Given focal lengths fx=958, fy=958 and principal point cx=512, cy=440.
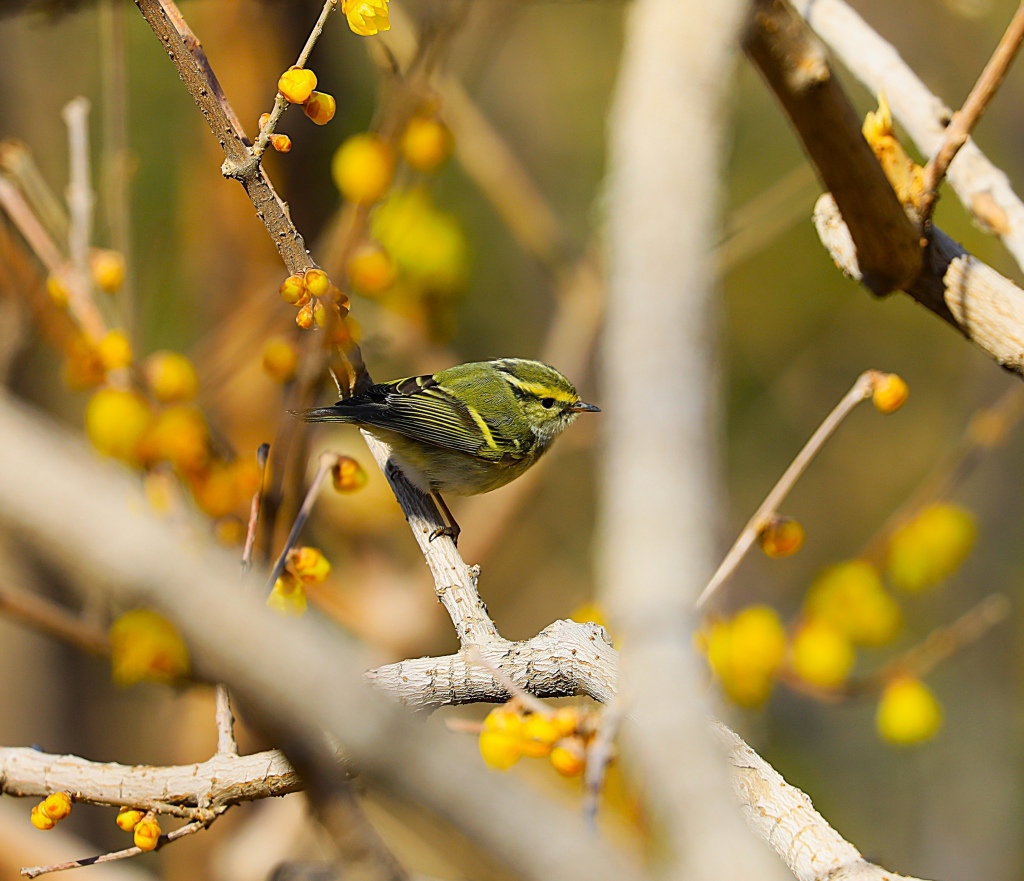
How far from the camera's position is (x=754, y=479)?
18.1 feet

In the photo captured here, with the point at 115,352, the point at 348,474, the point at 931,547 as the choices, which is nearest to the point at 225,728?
the point at 348,474

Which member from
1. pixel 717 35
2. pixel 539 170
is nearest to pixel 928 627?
pixel 539 170

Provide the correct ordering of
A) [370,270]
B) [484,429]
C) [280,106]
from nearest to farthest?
[280,106] < [370,270] < [484,429]

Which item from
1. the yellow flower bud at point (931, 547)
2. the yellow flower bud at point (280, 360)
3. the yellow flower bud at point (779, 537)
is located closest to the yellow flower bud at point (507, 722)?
the yellow flower bud at point (779, 537)

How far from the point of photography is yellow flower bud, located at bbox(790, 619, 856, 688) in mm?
2145

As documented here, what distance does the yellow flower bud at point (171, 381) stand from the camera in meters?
1.99

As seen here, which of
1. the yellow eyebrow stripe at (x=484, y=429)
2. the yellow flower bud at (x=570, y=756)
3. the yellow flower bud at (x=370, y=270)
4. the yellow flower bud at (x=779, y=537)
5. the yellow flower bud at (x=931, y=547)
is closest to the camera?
the yellow flower bud at (x=570, y=756)

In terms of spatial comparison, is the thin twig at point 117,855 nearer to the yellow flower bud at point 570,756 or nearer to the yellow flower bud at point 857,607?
the yellow flower bud at point 570,756

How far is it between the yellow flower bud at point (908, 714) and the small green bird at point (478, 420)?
104 centimetres

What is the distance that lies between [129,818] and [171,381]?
3.13 ft

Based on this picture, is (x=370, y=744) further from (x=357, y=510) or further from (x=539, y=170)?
(x=539, y=170)

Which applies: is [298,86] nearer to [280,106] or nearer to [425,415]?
[280,106]

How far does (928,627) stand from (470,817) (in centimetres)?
487

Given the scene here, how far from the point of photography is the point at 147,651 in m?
1.70
